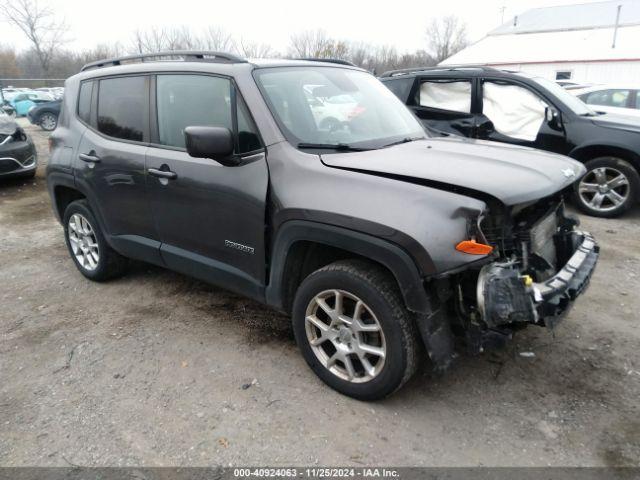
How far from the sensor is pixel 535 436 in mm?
2570

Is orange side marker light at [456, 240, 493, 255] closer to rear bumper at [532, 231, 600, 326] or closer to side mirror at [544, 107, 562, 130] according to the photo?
rear bumper at [532, 231, 600, 326]

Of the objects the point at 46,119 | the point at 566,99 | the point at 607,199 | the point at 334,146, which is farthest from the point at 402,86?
the point at 46,119

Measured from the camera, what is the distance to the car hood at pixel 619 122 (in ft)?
19.9

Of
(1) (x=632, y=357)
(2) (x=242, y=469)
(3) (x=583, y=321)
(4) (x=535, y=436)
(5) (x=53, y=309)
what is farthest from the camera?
(5) (x=53, y=309)

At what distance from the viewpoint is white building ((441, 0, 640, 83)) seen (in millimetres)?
27220

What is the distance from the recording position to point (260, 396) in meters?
2.91

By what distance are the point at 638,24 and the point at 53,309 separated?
39.4m

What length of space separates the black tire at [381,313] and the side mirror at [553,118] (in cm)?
494

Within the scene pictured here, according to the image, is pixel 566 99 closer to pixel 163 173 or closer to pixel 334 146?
pixel 334 146

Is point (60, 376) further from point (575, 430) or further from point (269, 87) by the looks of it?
point (575, 430)

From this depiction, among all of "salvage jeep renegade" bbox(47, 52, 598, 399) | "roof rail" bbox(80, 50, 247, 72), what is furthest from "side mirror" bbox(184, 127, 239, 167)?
"roof rail" bbox(80, 50, 247, 72)

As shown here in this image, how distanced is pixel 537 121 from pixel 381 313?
17.3ft

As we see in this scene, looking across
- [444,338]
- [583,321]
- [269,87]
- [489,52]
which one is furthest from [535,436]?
[489,52]

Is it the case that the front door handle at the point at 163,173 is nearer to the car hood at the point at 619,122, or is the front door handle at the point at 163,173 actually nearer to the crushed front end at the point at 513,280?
the crushed front end at the point at 513,280
